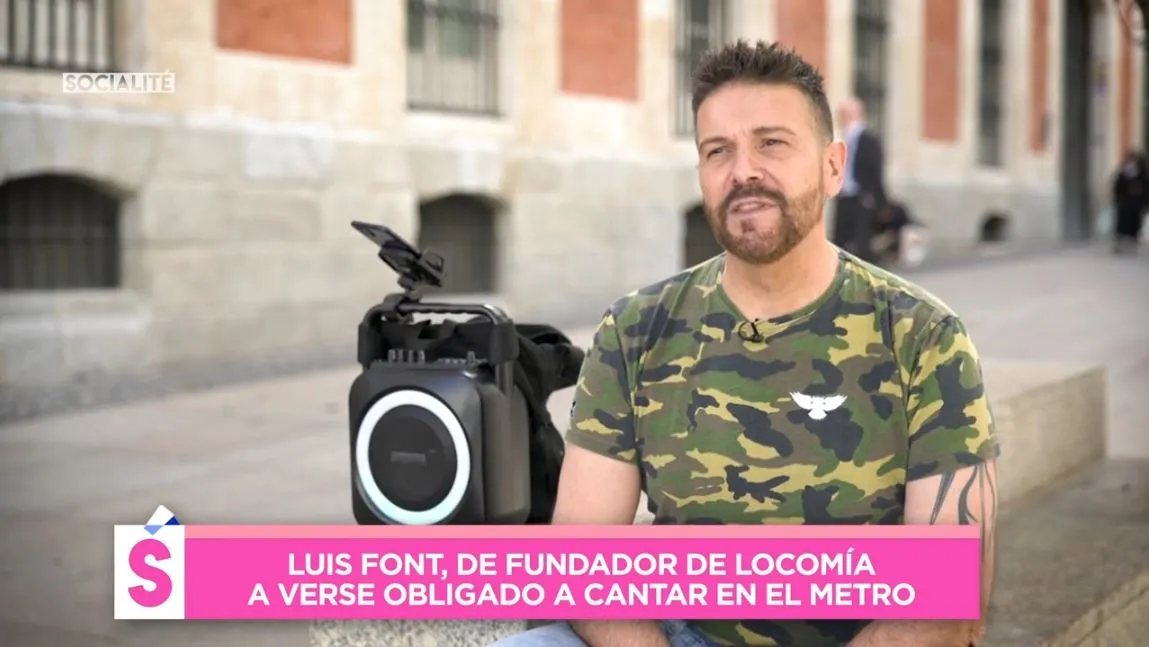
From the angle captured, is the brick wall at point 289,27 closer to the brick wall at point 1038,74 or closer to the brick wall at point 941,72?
the brick wall at point 1038,74

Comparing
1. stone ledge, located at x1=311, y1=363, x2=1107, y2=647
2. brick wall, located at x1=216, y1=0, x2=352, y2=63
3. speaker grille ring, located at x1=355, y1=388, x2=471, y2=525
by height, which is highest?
brick wall, located at x1=216, y1=0, x2=352, y2=63

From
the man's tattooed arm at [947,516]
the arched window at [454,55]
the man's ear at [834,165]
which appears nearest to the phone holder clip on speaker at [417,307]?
the man's ear at [834,165]

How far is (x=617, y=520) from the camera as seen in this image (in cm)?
208

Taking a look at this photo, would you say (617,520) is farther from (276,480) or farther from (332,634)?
(276,480)

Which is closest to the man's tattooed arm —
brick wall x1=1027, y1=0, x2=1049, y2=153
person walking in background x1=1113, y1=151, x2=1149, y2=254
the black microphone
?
the black microphone

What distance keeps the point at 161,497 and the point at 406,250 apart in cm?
174

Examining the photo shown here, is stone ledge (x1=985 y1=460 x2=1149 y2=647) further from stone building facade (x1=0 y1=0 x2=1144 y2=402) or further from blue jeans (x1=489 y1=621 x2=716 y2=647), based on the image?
stone building facade (x1=0 y1=0 x2=1144 y2=402)

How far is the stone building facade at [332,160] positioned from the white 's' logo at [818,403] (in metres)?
1.58

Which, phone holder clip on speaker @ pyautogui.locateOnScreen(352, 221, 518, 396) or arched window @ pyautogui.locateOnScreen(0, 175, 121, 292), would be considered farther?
arched window @ pyautogui.locateOnScreen(0, 175, 121, 292)

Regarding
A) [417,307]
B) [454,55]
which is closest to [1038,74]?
[454,55]

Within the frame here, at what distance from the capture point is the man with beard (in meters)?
1.97

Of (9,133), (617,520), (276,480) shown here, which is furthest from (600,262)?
(617,520)

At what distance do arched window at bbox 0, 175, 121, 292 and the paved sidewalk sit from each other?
2.43 feet
